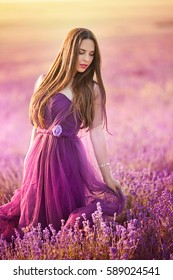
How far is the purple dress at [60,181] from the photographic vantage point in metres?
3.60

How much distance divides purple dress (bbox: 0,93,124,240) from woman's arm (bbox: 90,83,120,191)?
49 millimetres

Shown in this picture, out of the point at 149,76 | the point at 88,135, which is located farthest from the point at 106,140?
the point at 149,76

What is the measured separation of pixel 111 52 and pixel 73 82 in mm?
324

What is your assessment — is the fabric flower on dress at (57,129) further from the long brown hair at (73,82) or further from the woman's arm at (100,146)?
the woman's arm at (100,146)

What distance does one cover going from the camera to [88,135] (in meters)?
3.69

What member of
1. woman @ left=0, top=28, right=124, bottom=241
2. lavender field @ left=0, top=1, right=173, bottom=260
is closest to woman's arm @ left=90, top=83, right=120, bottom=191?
woman @ left=0, top=28, right=124, bottom=241

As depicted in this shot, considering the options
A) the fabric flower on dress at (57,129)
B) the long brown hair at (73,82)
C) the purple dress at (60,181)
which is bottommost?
the purple dress at (60,181)

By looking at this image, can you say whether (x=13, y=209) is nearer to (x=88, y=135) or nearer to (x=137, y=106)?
(x=88, y=135)

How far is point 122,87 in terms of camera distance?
382cm

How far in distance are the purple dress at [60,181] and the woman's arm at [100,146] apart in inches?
1.9

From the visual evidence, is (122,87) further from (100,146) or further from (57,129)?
(57,129)

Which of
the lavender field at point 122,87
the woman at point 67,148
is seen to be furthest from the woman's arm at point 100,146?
the lavender field at point 122,87
